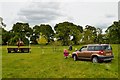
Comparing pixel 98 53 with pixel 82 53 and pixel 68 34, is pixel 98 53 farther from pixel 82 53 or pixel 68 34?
pixel 68 34

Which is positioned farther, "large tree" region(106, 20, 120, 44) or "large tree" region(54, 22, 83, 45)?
"large tree" region(54, 22, 83, 45)

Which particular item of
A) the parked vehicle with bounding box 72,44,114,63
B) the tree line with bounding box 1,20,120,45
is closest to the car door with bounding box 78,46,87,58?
the parked vehicle with bounding box 72,44,114,63

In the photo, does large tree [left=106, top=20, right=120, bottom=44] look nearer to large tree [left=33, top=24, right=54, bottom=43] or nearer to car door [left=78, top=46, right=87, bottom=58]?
large tree [left=33, top=24, right=54, bottom=43]

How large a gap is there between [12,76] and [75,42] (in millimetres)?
80806

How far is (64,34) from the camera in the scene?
95062 millimetres

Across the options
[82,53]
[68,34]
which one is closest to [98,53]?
Answer: [82,53]

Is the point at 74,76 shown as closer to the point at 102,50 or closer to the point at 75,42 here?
the point at 102,50

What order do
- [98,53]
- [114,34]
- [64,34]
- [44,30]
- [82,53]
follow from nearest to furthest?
[98,53] < [82,53] < [114,34] < [64,34] < [44,30]

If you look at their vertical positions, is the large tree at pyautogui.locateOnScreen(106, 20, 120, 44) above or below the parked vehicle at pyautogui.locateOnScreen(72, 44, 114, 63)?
above

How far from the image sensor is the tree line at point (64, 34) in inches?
3504

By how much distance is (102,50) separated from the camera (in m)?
22.5

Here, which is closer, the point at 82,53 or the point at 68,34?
the point at 82,53

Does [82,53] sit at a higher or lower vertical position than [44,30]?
lower

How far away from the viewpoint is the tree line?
8900cm
